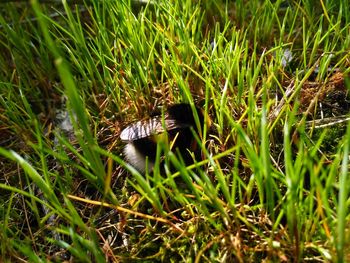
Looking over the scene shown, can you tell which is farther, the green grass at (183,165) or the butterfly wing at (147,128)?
the butterfly wing at (147,128)

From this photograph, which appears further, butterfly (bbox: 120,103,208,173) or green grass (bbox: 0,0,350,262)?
butterfly (bbox: 120,103,208,173)

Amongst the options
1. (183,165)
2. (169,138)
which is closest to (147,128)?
(169,138)

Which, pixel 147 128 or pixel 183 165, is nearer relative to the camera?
pixel 183 165

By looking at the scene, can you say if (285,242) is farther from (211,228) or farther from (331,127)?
(331,127)

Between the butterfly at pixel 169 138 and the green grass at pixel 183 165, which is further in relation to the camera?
the butterfly at pixel 169 138

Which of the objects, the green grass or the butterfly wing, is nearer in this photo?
the green grass

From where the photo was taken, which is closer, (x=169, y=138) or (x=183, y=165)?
(x=183, y=165)

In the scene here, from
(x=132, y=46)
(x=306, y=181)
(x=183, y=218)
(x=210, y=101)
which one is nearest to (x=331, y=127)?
(x=306, y=181)

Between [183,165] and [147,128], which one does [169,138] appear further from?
[183,165]
